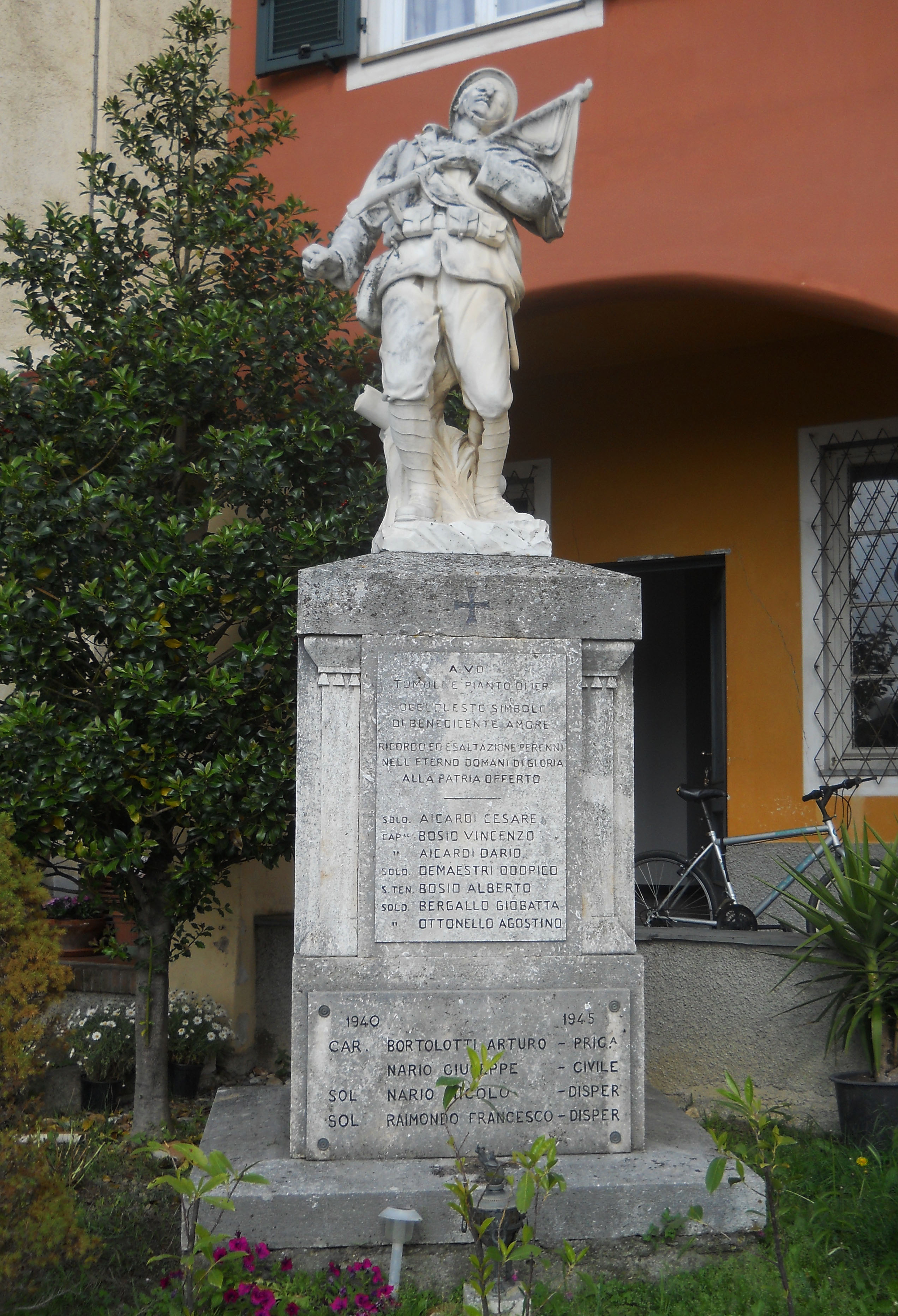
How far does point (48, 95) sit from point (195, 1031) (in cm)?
573

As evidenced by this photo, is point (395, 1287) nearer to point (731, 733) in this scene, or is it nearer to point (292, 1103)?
point (292, 1103)

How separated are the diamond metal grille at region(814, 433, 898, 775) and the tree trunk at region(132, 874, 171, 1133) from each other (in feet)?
12.4

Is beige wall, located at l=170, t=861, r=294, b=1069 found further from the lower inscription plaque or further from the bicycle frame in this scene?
the lower inscription plaque

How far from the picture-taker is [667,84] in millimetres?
6199

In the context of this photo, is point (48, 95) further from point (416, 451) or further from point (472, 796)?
point (472, 796)

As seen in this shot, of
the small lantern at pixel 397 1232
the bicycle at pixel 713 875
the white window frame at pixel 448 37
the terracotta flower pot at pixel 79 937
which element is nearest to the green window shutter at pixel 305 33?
the white window frame at pixel 448 37

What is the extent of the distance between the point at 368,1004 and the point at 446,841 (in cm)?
50

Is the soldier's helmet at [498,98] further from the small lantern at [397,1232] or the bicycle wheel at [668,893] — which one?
the bicycle wheel at [668,893]

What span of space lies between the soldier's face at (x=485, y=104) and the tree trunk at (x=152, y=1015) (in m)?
3.40

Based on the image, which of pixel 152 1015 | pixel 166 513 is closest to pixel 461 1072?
pixel 152 1015

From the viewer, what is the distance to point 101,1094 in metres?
5.50

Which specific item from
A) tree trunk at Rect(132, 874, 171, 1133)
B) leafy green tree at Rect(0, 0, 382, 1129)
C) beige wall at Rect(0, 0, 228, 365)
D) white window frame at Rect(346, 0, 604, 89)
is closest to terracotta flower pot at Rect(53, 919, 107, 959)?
leafy green tree at Rect(0, 0, 382, 1129)

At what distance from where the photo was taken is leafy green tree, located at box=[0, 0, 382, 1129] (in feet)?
15.7

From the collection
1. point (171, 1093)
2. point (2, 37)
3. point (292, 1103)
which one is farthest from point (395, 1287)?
point (2, 37)
